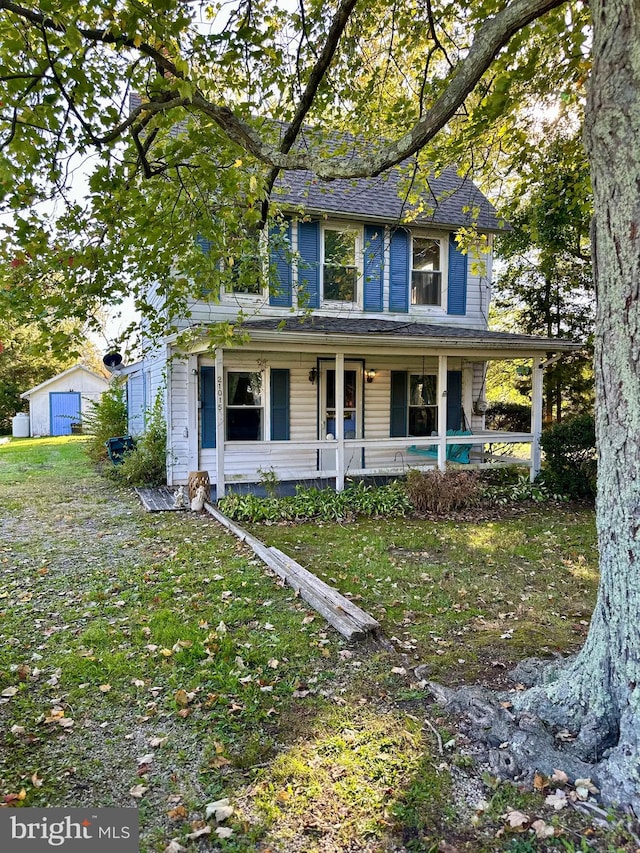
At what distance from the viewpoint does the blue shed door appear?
24.8m

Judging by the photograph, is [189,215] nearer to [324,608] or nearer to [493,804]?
[324,608]

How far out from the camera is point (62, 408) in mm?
24969

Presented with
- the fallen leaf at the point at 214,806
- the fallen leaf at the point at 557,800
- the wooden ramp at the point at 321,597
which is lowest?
the fallen leaf at the point at 214,806

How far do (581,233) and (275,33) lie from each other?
38.6 ft

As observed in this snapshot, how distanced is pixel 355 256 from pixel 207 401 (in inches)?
186

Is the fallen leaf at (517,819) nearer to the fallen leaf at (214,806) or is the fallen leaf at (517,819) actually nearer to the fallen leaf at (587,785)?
the fallen leaf at (587,785)

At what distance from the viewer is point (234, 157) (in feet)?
18.9

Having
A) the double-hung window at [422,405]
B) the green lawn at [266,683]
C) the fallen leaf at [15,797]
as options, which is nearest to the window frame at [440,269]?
the double-hung window at [422,405]

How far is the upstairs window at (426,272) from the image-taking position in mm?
12164

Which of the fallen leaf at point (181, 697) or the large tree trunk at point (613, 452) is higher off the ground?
the large tree trunk at point (613, 452)

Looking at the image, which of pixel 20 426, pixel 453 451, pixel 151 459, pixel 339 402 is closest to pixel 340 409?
pixel 339 402

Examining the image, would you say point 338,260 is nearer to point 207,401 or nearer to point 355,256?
point 355,256

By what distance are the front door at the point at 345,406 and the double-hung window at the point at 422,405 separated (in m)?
1.46

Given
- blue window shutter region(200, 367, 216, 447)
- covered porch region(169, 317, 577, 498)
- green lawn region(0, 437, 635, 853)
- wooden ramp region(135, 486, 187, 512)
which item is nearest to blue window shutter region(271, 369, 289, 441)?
covered porch region(169, 317, 577, 498)
